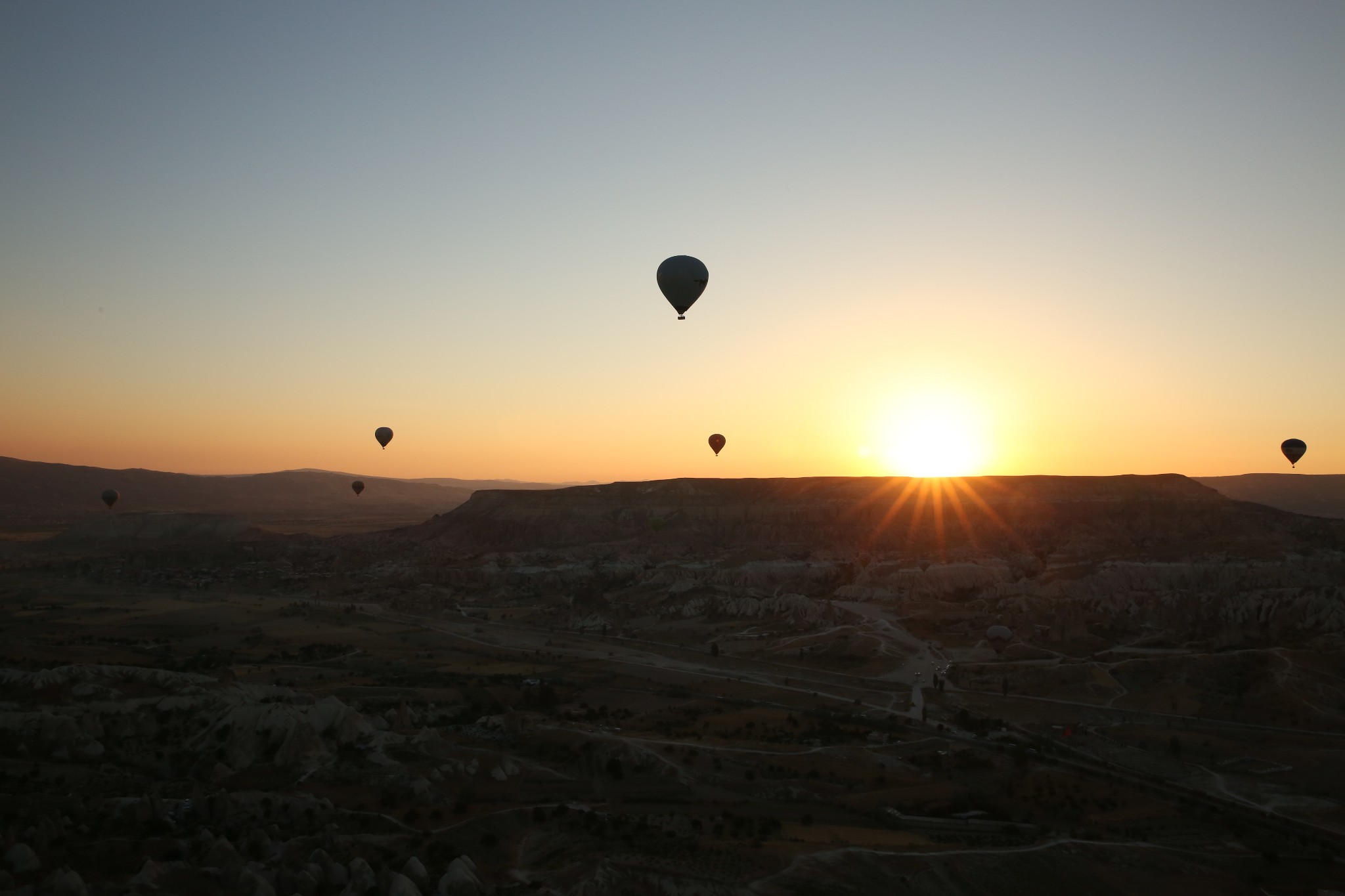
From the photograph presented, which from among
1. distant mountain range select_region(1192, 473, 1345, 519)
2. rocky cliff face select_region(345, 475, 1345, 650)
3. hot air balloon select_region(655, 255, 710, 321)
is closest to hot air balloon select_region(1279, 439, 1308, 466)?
rocky cliff face select_region(345, 475, 1345, 650)

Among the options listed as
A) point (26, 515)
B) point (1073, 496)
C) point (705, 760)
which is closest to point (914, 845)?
point (705, 760)

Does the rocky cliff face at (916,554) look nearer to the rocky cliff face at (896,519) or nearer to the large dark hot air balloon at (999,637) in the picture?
the rocky cliff face at (896,519)

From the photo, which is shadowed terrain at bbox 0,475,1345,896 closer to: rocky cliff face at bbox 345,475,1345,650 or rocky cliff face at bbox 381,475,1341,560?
rocky cliff face at bbox 345,475,1345,650

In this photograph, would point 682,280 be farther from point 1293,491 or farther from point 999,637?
point 1293,491

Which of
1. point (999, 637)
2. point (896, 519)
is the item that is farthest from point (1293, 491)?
point (999, 637)

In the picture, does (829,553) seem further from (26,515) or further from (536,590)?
(26,515)
